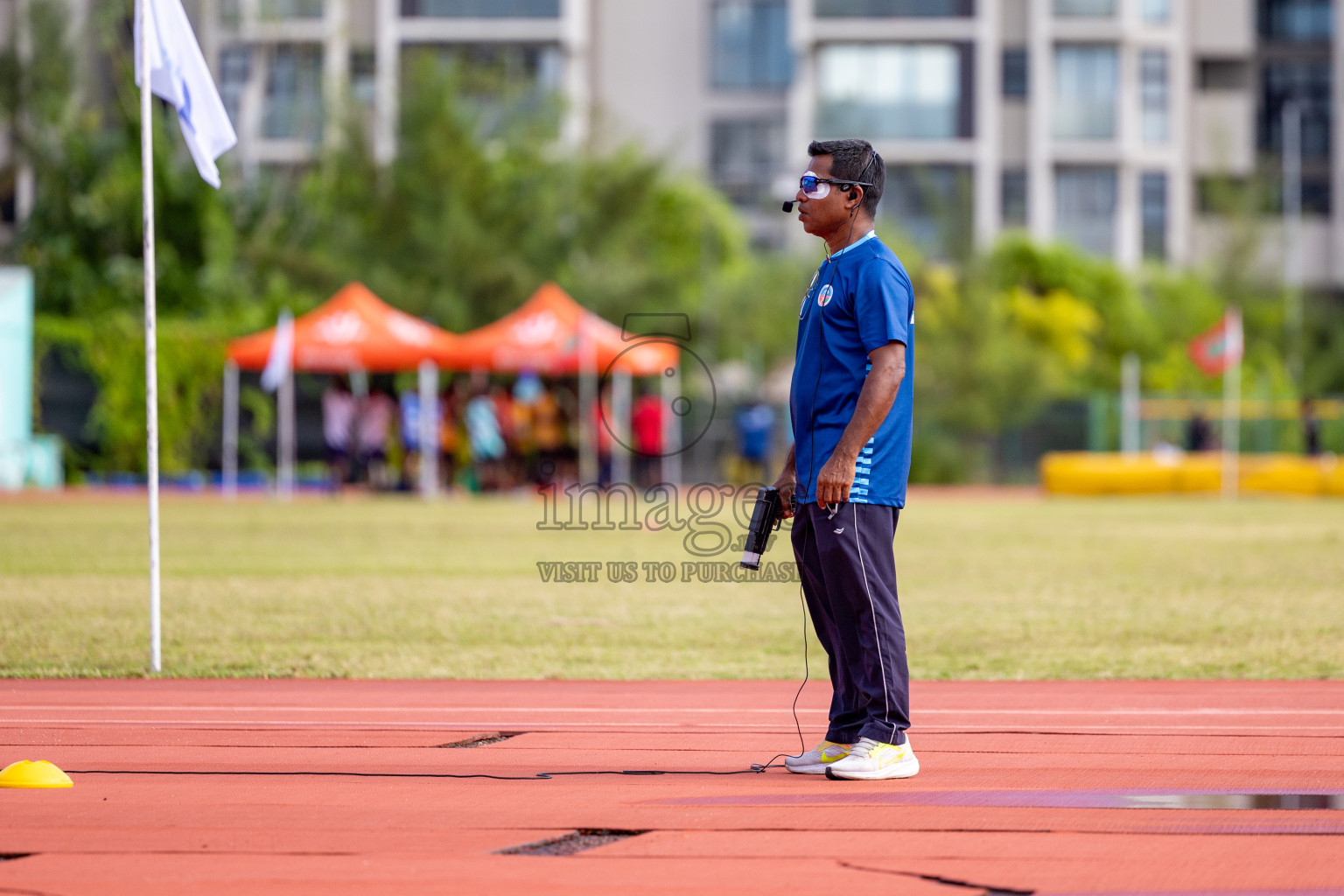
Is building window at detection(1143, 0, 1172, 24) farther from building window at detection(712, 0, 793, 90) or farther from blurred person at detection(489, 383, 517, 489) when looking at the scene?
blurred person at detection(489, 383, 517, 489)

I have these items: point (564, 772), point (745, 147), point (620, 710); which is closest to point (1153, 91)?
point (745, 147)

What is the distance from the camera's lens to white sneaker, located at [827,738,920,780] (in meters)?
6.43

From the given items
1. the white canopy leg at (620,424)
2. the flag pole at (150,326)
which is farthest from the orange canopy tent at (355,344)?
the flag pole at (150,326)

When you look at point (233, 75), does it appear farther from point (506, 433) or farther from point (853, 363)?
point (853, 363)

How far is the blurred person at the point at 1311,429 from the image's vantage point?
135 ft

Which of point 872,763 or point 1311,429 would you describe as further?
point 1311,429

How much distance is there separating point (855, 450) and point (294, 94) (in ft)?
178

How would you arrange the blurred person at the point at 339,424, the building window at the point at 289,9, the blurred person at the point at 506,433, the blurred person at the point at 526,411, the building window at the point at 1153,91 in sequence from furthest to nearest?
the building window at the point at 1153,91 < the building window at the point at 289,9 < the blurred person at the point at 506,433 < the blurred person at the point at 526,411 < the blurred person at the point at 339,424

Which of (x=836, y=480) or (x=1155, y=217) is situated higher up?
(x=1155, y=217)

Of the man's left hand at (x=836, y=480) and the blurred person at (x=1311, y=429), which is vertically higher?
the man's left hand at (x=836, y=480)

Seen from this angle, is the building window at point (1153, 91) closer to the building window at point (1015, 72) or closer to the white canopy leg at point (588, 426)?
the building window at point (1015, 72)

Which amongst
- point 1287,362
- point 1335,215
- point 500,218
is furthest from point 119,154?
point 1335,215

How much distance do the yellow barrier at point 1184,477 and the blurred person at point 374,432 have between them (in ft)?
43.0

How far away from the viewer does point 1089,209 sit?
6119cm
